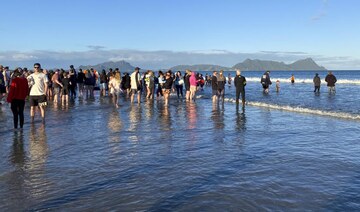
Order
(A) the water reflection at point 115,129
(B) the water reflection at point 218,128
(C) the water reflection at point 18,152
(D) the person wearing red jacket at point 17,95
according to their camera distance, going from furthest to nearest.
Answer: (D) the person wearing red jacket at point 17,95 → (B) the water reflection at point 218,128 → (A) the water reflection at point 115,129 → (C) the water reflection at point 18,152

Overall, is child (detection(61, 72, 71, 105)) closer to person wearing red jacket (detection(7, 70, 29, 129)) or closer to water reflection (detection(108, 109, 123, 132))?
water reflection (detection(108, 109, 123, 132))

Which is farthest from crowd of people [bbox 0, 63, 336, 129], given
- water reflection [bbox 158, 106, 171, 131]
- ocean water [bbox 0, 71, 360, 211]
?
water reflection [bbox 158, 106, 171, 131]

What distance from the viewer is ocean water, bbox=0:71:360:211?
4898 mm

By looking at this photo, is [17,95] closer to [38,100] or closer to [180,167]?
[38,100]

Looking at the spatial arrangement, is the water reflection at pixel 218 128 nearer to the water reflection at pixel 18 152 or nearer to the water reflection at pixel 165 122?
the water reflection at pixel 165 122

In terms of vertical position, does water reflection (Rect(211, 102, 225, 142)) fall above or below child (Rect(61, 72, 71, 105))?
below

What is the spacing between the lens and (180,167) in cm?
664

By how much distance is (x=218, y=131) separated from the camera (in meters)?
10.8

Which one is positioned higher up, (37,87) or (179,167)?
(37,87)

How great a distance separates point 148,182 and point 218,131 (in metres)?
5.36

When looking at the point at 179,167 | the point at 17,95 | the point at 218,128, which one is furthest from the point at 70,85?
the point at 179,167

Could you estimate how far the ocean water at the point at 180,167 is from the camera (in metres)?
4.90

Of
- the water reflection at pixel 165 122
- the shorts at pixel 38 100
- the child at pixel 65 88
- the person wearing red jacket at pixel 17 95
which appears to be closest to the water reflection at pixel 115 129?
the water reflection at pixel 165 122

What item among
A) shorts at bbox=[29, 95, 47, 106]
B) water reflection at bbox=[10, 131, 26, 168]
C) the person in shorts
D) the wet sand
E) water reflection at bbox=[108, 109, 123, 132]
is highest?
the person in shorts
